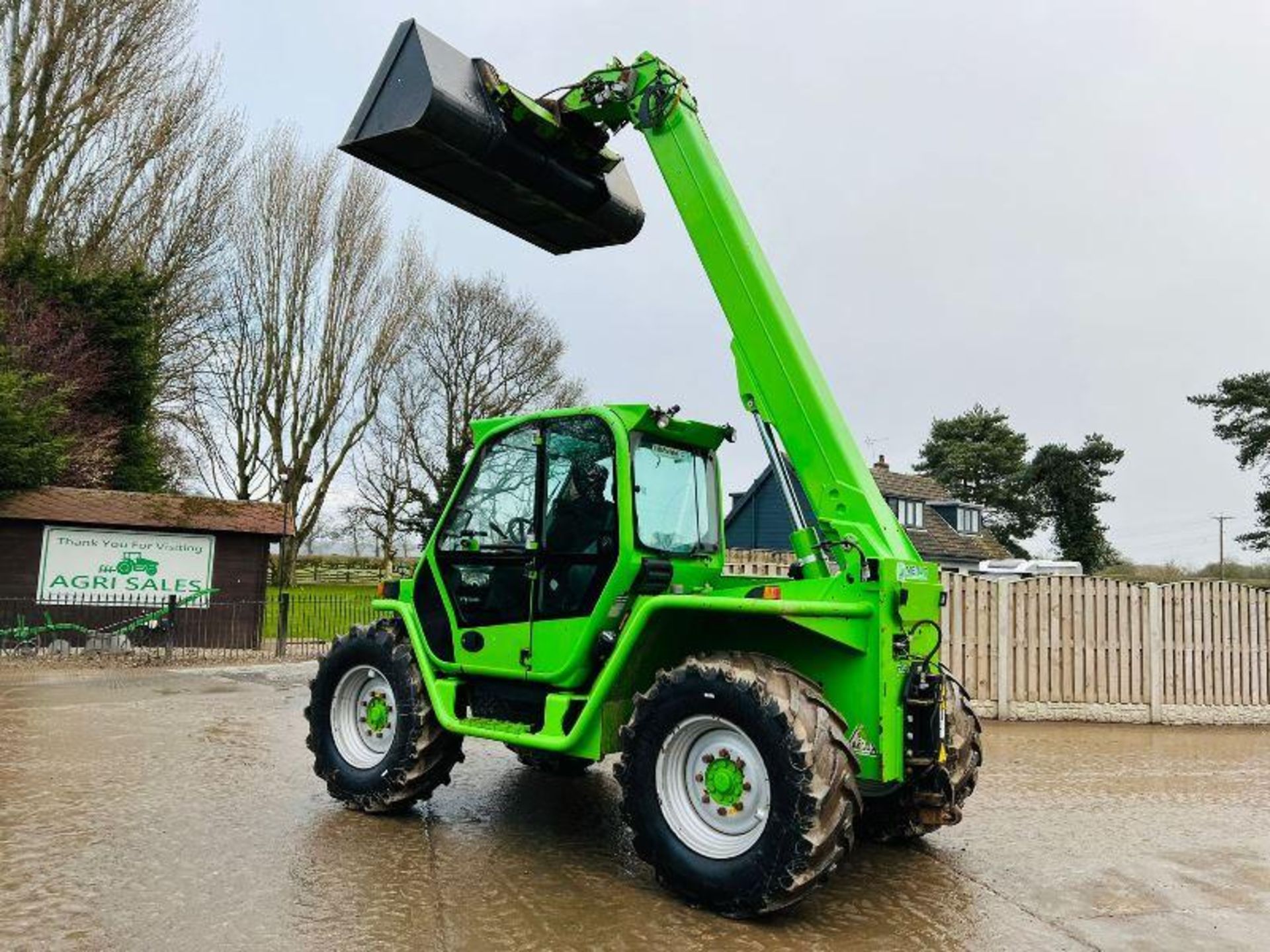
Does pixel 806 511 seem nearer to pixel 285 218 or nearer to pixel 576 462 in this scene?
pixel 576 462

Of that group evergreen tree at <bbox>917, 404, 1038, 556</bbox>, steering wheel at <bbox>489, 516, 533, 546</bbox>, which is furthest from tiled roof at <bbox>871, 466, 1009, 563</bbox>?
steering wheel at <bbox>489, 516, 533, 546</bbox>

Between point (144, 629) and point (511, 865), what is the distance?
1262 cm

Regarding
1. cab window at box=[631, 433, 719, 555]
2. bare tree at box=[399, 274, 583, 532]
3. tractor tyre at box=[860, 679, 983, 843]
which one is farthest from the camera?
bare tree at box=[399, 274, 583, 532]

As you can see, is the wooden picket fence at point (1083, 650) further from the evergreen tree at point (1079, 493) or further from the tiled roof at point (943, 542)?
the evergreen tree at point (1079, 493)

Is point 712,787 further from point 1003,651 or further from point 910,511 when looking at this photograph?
point 910,511

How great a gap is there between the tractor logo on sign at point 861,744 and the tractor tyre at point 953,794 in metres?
0.66

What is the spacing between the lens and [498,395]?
3559 cm

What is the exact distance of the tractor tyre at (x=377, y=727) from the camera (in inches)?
213

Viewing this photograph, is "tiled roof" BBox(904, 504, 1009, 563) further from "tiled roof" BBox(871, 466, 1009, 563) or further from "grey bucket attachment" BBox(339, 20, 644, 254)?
"grey bucket attachment" BBox(339, 20, 644, 254)

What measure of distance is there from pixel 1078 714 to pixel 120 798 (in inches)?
366

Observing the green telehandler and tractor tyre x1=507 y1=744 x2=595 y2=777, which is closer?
the green telehandler

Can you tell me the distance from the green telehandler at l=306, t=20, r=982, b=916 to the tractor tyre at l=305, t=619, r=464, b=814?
0.05 feet

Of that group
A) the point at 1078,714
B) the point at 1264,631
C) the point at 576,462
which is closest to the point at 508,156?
the point at 576,462

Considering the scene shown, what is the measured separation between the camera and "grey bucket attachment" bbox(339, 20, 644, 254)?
4953 mm
